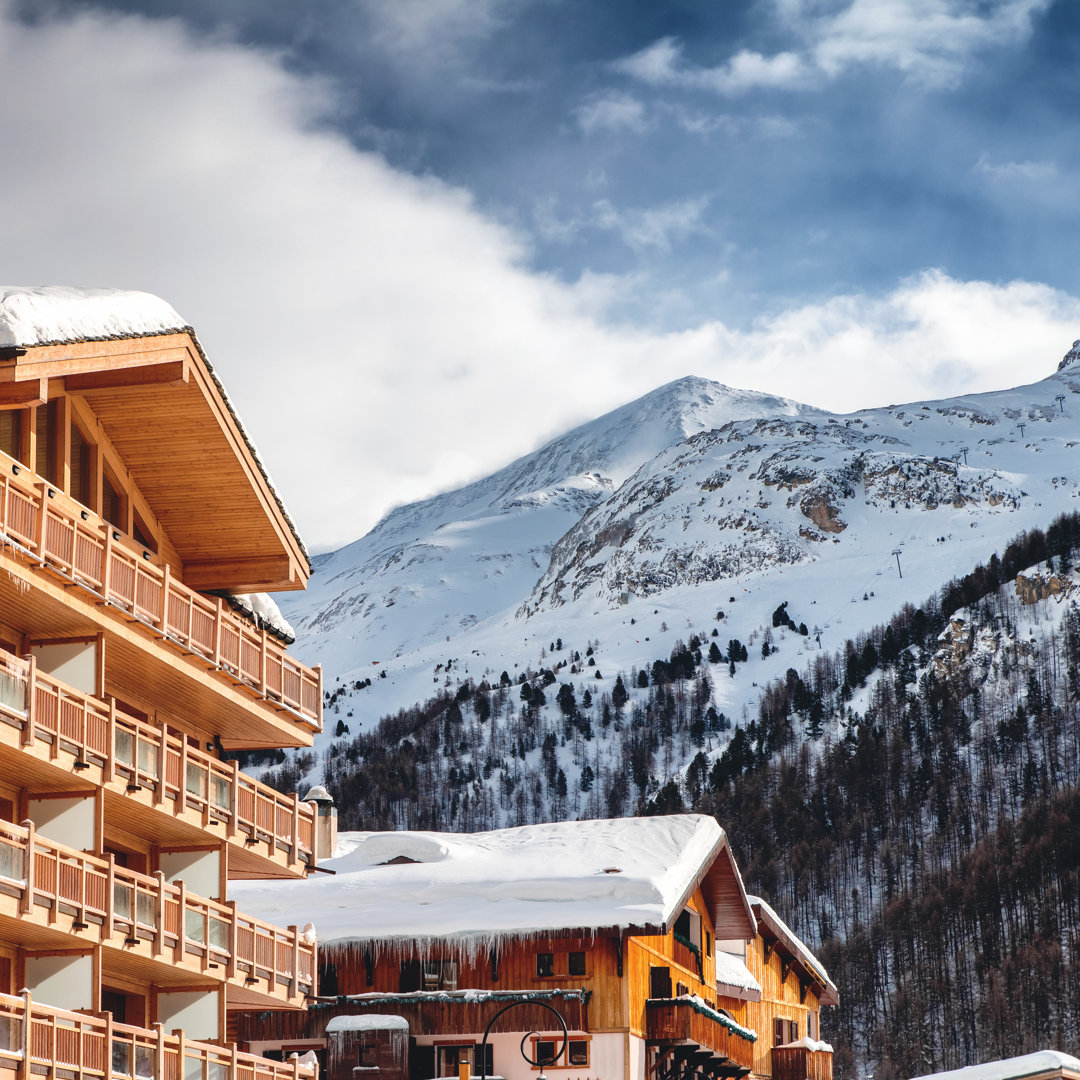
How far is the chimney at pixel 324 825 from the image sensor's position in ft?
112

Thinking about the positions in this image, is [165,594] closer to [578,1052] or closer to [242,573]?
[242,573]

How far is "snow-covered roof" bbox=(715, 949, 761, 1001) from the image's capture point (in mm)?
51453

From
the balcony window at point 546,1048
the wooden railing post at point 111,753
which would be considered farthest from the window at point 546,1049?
the wooden railing post at point 111,753

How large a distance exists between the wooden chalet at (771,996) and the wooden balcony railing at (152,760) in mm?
22842

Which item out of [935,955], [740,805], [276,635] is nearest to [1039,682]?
[740,805]

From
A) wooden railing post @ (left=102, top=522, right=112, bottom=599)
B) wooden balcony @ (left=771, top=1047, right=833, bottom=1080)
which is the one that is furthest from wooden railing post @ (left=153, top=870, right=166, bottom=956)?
wooden balcony @ (left=771, top=1047, right=833, bottom=1080)

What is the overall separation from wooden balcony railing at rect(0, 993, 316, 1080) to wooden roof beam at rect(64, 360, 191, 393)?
8.76 m

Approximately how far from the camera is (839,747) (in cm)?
18212

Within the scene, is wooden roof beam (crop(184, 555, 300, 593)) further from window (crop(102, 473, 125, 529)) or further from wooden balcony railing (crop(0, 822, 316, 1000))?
wooden balcony railing (crop(0, 822, 316, 1000))

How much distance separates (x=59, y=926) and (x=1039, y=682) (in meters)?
166

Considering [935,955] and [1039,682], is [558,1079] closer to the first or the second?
[935,955]

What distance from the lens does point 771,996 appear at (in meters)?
58.2

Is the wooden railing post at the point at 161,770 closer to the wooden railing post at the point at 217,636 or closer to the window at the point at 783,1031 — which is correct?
the wooden railing post at the point at 217,636

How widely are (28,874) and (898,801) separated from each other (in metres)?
154
